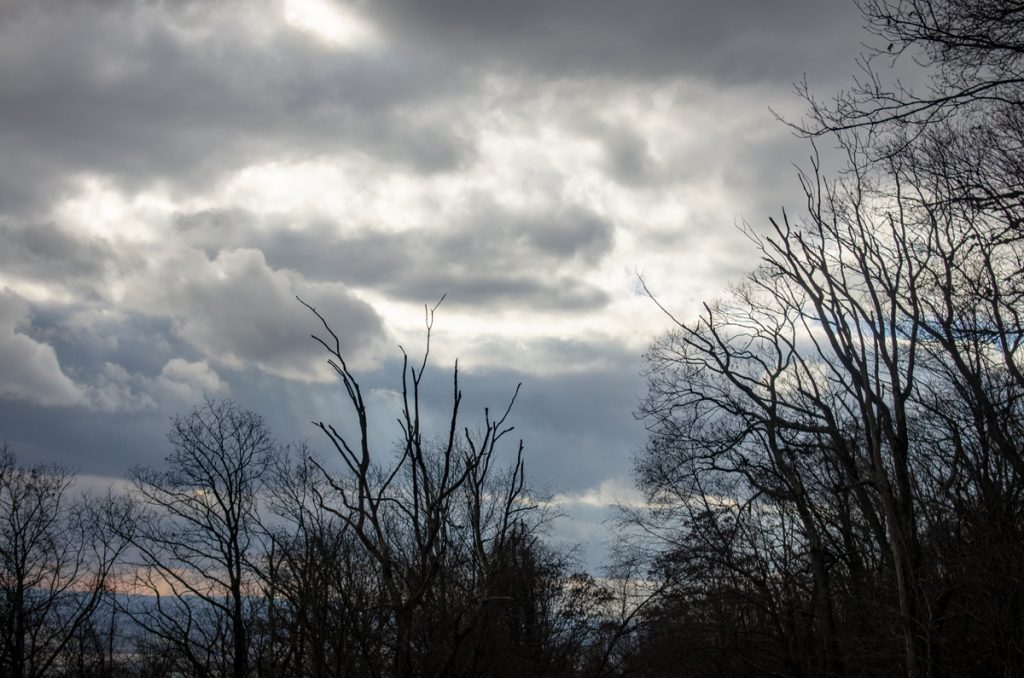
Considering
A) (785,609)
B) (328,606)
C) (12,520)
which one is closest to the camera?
(328,606)

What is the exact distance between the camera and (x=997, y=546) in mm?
11172

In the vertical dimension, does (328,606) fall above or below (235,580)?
below

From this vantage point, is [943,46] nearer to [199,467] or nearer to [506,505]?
[506,505]

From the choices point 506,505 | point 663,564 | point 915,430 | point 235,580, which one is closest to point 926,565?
point 915,430

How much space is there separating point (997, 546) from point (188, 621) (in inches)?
440

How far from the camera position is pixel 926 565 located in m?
13.5

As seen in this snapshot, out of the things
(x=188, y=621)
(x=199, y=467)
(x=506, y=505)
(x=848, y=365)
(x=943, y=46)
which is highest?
(x=199, y=467)

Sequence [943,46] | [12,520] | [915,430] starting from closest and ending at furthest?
[943,46]
[915,430]
[12,520]

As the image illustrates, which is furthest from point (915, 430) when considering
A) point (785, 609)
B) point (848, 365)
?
point (848, 365)

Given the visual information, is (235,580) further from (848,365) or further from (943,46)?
(943,46)

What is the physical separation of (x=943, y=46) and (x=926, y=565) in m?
9.71

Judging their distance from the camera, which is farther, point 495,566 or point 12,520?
point 12,520

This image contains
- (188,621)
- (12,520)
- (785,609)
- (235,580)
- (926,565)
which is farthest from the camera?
(12,520)

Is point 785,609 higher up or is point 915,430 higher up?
point 915,430
